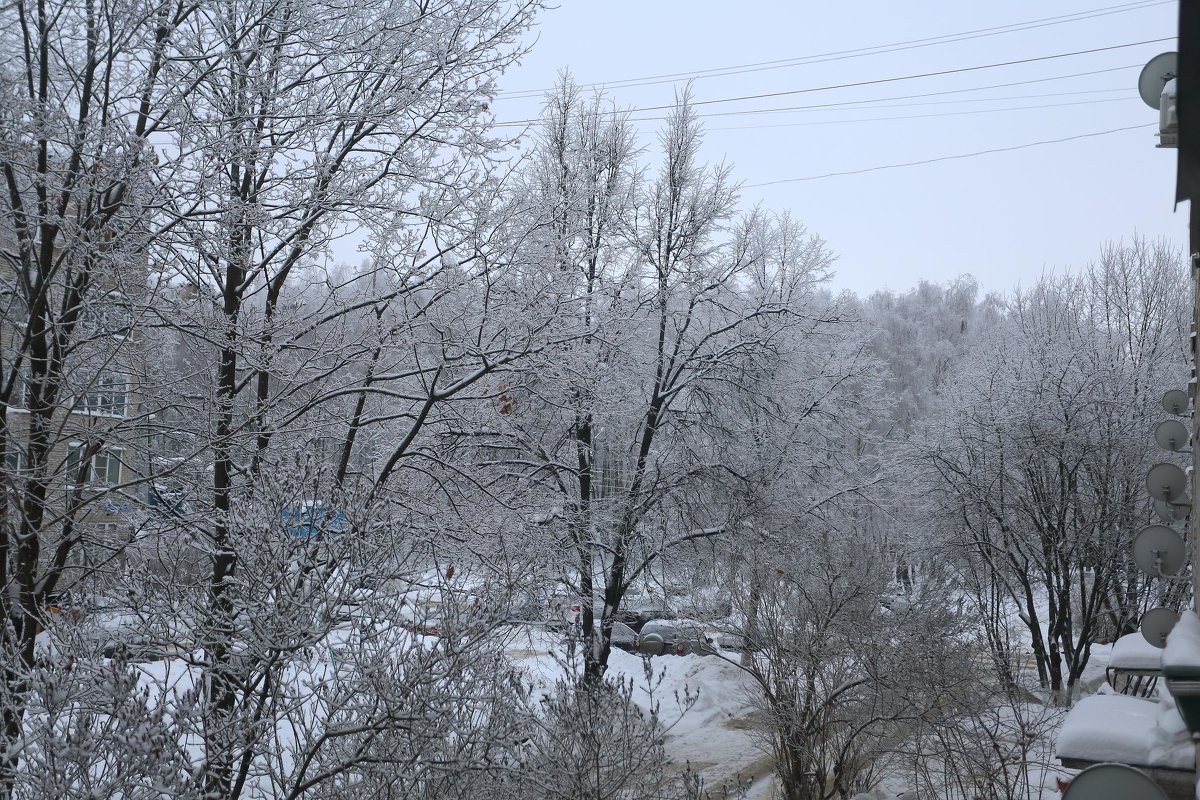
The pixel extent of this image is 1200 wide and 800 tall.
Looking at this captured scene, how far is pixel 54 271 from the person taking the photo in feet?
21.1

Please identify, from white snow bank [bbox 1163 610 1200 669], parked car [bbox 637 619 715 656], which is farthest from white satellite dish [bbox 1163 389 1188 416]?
white snow bank [bbox 1163 610 1200 669]

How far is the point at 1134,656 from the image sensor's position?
7160mm

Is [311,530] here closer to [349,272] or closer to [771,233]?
[349,272]

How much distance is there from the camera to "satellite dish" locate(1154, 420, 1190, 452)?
1259cm

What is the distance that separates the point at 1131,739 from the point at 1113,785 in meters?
0.90

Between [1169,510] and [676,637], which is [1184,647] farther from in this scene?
[676,637]

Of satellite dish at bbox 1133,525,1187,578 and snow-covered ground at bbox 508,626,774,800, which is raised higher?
satellite dish at bbox 1133,525,1187,578

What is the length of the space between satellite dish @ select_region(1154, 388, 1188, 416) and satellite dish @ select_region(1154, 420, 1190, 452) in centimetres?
26

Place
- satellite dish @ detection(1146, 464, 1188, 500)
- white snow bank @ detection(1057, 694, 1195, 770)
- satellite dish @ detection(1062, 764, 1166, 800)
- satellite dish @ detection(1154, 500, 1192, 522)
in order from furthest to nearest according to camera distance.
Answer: satellite dish @ detection(1154, 500, 1192, 522)
satellite dish @ detection(1146, 464, 1188, 500)
white snow bank @ detection(1057, 694, 1195, 770)
satellite dish @ detection(1062, 764, 1166, 800)

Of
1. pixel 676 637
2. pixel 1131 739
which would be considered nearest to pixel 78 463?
pixel 1131 739

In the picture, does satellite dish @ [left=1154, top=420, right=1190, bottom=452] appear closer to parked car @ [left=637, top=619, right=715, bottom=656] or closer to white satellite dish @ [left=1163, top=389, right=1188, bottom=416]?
white satellite dish @ [left=1163, top=389, right=1188, bottom=416]

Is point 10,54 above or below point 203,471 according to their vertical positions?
above

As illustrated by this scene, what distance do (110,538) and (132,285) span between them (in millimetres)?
2368

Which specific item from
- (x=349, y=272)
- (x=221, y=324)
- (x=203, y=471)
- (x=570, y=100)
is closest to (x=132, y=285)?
(x=221, y=324)
